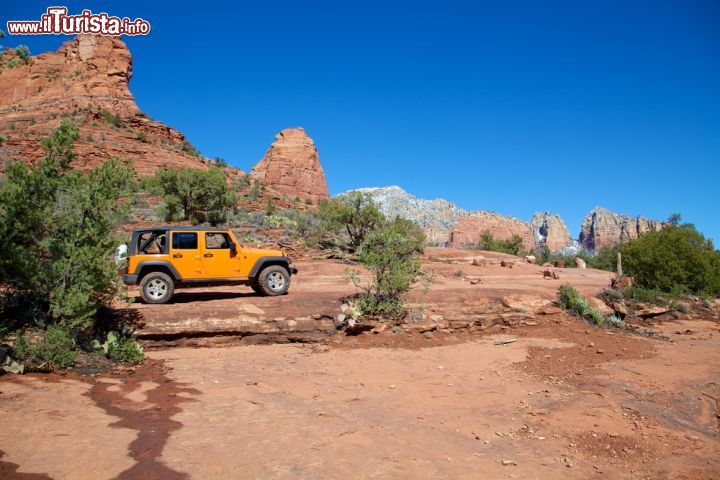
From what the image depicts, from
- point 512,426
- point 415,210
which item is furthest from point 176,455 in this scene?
point 415,210

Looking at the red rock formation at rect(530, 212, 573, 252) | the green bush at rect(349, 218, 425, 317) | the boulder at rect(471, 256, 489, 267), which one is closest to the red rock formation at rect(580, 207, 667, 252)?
the red rock formation at rect(530, 212, 573, 252)

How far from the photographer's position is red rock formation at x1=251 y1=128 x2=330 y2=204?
77938mm

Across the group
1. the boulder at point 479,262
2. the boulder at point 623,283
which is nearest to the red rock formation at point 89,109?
the boulder at point 479,262

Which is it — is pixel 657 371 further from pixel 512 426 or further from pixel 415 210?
pixel 415 210

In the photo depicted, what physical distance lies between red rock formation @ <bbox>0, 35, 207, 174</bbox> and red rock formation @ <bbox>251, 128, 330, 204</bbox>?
22578mm

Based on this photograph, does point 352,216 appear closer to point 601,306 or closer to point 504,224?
point 601,306

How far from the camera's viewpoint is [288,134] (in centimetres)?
8419

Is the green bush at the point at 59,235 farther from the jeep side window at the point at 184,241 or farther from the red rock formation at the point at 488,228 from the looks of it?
the red rock formation at the point at 488,228

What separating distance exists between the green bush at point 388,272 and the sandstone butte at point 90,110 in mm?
35210

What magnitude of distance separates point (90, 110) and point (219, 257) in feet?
162

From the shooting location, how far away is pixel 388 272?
12.4m

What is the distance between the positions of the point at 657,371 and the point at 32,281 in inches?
462

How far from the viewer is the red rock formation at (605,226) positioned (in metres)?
107

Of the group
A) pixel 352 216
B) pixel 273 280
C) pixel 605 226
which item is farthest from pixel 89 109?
pixel 605 226
